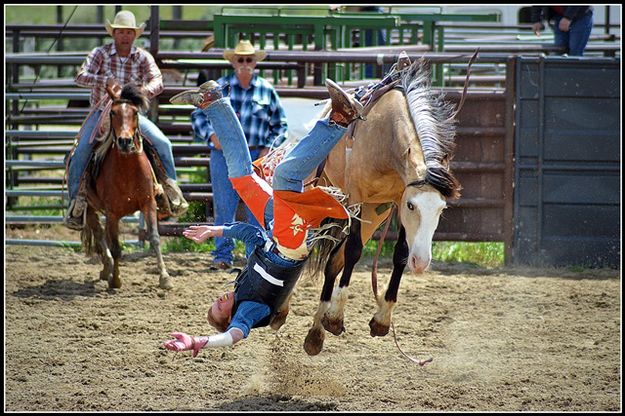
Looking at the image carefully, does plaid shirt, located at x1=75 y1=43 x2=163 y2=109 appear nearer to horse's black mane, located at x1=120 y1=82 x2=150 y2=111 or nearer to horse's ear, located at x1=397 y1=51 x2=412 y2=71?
horse's black mane, located at x1=120 y1=82 x2=150 y2=111

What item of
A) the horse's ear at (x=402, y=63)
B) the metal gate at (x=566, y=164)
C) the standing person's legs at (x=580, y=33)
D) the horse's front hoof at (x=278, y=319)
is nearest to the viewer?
the horse's front hoof at (x=278, y=319)

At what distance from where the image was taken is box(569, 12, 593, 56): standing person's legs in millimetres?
9586

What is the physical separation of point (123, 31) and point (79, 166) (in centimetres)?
126

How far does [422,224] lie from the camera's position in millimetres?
4680

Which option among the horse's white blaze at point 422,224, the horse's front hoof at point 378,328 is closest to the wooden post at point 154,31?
the horse's front hoof at point 378,328

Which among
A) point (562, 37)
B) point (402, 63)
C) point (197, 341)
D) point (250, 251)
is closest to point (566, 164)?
point (562, 37)

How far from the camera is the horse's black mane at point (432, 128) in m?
4.68

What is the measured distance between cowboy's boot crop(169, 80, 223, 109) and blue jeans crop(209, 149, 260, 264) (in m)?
3.26

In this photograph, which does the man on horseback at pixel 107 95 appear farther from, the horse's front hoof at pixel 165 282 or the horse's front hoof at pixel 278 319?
the horse's front hoof at pixel 278 319

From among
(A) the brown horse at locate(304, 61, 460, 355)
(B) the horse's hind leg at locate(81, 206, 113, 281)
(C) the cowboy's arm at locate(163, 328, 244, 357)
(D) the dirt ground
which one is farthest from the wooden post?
(C) the cowboy's arm at locate(163, 328, 244, 357)

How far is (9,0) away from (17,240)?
8.45ft

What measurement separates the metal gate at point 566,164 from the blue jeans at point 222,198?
260 cm

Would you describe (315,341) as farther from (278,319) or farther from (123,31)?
(123,31)

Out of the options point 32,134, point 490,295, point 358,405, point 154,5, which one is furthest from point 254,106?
point 358,405
